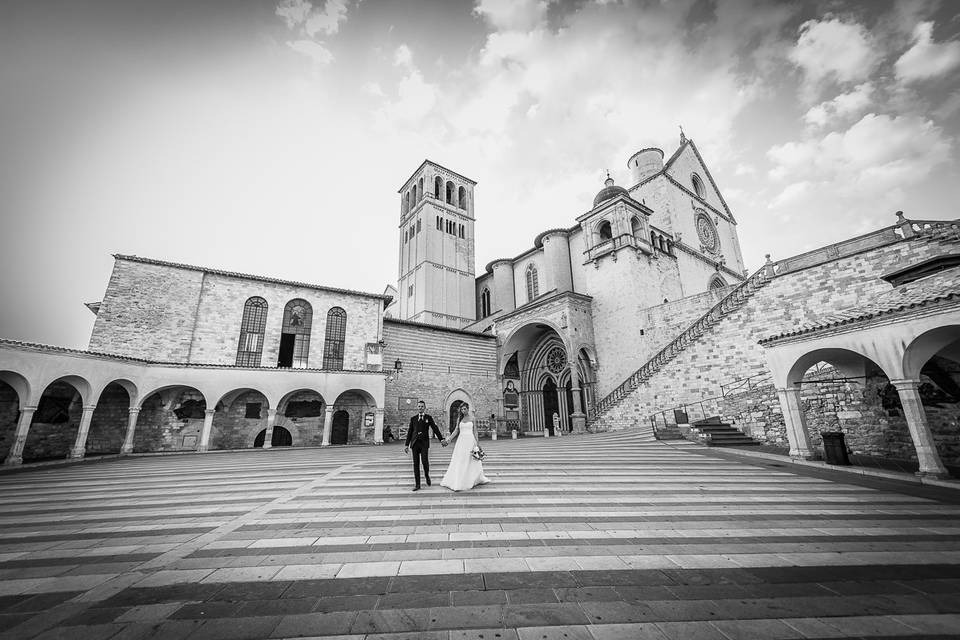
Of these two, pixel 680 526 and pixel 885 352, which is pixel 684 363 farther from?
pixel 680 526

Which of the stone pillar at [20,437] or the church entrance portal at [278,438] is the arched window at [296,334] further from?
the stone pillar at [20,437]

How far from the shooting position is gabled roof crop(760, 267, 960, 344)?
23.1 feet

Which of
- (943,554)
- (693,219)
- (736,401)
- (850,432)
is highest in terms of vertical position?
(693,219)

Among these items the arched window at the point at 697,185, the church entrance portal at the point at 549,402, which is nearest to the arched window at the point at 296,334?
the church entrance portal at the point at 549,402

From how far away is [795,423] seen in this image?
9352 mm

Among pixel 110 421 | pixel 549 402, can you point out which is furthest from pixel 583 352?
pixel 110 421

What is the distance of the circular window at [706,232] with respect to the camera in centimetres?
2823

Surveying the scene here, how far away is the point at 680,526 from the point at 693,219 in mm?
29480

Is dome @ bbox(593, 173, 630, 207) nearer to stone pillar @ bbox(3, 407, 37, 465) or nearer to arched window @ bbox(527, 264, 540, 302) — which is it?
arched window @ bbox(527, 264, 540, 302)

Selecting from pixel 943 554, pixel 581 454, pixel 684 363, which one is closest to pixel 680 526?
pixel 943 554

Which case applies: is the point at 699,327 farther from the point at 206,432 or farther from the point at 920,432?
the point at 206,432

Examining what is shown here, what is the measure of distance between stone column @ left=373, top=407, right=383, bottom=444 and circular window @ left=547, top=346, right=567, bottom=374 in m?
12.3

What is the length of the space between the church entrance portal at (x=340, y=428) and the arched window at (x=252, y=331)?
4774 mm

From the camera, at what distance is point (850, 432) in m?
10.6
